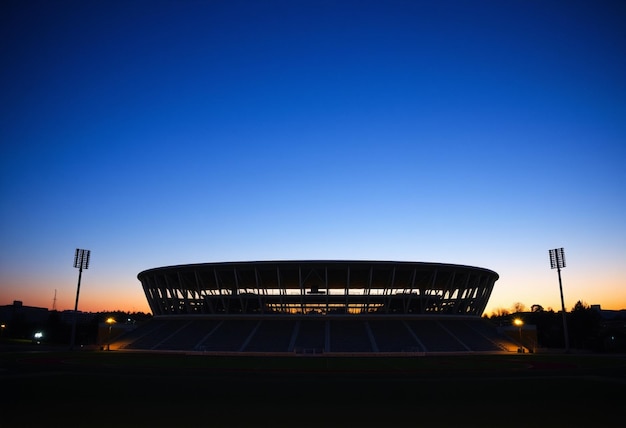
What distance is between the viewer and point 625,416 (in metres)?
15.2

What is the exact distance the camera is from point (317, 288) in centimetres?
6394

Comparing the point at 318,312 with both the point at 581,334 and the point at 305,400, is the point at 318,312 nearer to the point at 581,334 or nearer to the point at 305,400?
the point at 305,400

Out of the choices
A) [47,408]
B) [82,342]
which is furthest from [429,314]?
[82,342]

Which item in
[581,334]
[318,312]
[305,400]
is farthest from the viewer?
[581,334]

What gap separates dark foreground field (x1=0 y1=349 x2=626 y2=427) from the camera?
14.3 meters

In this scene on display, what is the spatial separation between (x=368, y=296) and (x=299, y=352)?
1370 cm

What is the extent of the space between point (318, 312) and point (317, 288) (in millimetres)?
3479

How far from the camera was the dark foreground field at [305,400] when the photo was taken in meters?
14.3

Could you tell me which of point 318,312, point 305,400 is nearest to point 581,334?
point 318,312

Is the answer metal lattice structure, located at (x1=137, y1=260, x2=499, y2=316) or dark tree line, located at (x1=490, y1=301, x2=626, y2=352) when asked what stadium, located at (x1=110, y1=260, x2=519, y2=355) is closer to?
metal lattice structure, located at (x1=137, y1=260, x2=499, y2=316)

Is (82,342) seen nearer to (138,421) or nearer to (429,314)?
(429,314)

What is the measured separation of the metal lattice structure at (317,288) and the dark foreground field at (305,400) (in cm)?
3252

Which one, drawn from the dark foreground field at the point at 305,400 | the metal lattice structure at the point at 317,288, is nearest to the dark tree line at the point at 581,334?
the metal lattice structure at the point at 317,288

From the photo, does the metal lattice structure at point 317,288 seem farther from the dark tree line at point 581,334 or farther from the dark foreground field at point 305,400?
the dark foreground field at point 305,400
